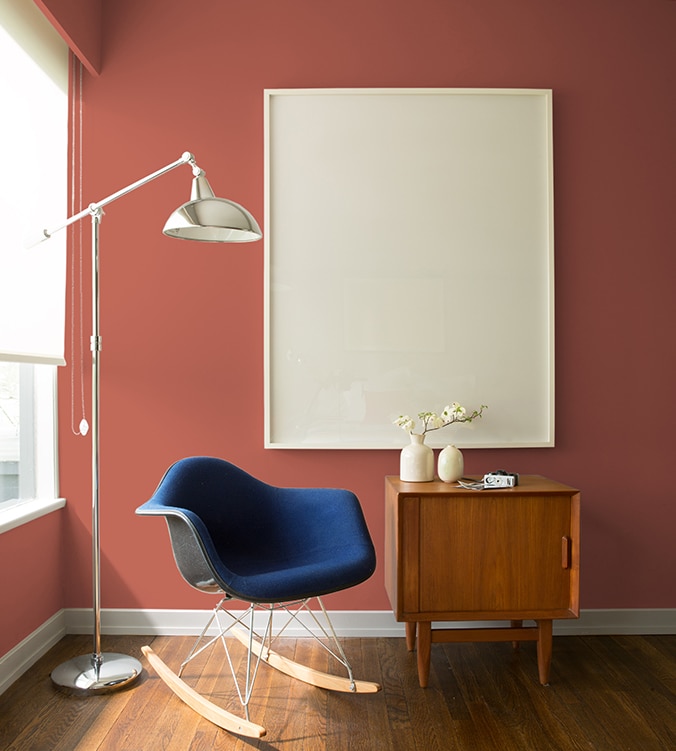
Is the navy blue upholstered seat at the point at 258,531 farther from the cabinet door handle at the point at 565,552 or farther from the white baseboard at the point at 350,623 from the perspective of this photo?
the cabinet door handle at the point at 565,552

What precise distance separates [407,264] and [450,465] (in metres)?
0.93

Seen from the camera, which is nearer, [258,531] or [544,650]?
[544,650]

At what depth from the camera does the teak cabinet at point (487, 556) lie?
9.24 feet

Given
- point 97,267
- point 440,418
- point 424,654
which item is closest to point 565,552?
point 424,654

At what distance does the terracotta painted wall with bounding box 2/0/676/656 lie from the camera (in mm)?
3367

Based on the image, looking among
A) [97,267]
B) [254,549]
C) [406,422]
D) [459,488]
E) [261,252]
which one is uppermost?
[261,252]

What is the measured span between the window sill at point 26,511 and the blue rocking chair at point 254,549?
59cm

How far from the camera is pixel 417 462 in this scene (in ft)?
9.93

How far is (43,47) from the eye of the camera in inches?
122

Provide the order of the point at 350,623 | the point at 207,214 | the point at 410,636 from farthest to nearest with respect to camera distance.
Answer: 1. the point at 350,623
2. the point at 410,636
3. the point at 207,214

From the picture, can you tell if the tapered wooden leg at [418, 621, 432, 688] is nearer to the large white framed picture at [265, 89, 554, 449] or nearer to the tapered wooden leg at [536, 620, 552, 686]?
the tapered wooden leg at [536, 620, 552, 686]

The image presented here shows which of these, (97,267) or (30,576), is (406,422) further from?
(30,576)

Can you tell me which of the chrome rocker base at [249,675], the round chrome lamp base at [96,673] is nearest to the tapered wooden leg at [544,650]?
the chrome rocker base at [249,675]

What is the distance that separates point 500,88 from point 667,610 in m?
2.45
